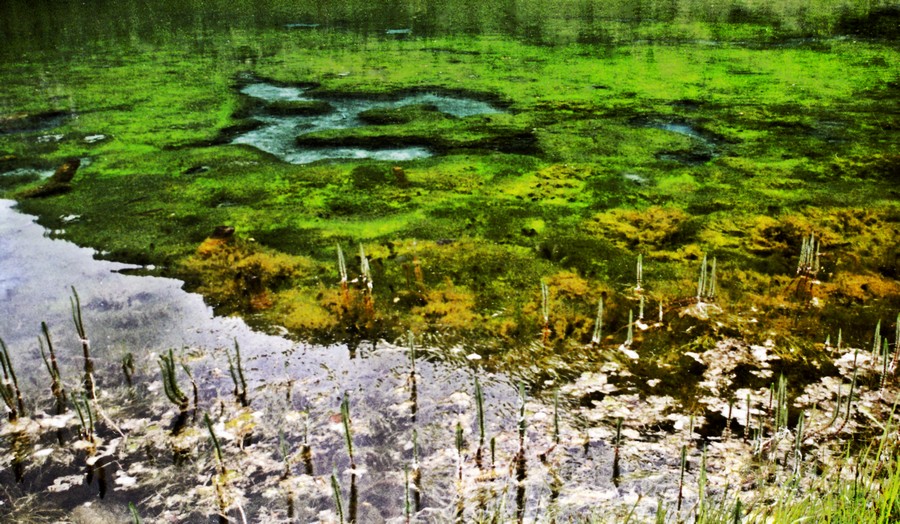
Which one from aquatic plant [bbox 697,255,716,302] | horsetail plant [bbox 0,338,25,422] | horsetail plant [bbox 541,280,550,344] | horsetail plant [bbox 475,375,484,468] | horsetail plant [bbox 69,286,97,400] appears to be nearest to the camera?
horsetail plant [bbox 475,375,484,468]

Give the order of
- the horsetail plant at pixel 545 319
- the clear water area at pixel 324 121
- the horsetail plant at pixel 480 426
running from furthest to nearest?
1. the clear water area at pixel 324 121
2. the horsetail plant at pixel 545 319
3. the horsetail plant at pixel 480 426

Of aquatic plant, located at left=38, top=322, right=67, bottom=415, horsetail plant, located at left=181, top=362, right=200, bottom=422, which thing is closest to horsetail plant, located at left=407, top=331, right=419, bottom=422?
horsetail plant, located at left=181, top=362, right=200, bottom=422

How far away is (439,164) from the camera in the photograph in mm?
3447

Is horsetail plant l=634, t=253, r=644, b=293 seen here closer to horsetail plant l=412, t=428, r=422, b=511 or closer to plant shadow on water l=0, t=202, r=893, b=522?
plant shadow on water l=0, t=202, r=893, b=522

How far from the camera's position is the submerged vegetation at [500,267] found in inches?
61.5

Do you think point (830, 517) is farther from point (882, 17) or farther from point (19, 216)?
point (882, 17)

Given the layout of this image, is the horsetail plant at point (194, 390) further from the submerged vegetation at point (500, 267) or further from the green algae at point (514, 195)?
the green algae at point (514, 195)

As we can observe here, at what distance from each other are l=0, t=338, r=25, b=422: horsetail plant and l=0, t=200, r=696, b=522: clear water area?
35 mm

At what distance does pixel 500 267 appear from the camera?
8.19ft

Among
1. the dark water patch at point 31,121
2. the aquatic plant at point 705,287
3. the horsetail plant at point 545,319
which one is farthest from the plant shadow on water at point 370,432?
the dark water patch at point 31,121

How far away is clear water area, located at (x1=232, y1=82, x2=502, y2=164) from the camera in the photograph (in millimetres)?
3613

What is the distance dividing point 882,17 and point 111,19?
823 cm

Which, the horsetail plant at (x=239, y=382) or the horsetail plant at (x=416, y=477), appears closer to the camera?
the horsetail plant at (x=416, y=477)

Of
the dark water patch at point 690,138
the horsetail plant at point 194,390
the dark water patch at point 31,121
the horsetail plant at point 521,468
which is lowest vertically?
the horsetail plant at point 521,468
